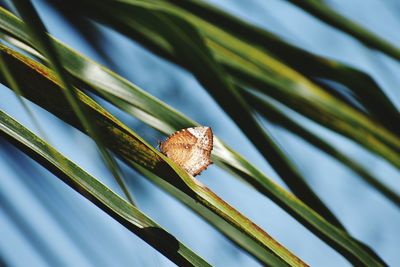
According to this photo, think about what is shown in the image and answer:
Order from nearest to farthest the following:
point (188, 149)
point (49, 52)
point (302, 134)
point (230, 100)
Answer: point (49, 52)
point (230, 100)
point (302, 134)
point (188, 149)

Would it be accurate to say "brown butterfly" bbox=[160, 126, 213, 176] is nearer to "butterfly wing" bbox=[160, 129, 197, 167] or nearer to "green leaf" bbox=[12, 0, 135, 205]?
"butterfly wing" bbox=[160, 129, 197, 167]

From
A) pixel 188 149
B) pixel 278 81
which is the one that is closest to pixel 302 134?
pixel 278 81

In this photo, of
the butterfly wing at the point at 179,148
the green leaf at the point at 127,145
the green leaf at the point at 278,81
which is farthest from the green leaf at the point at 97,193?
the butterfly wing at the point at 179,148

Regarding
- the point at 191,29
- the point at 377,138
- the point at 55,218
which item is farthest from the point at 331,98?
the point at 55,218

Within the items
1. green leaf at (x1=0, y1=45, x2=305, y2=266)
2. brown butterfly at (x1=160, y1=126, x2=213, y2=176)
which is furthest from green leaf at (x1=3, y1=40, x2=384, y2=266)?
brown butterfly at (x1=160, y1=126, x2=213, y2=176)

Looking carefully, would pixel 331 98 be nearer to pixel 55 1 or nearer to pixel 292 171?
pixel 292 171

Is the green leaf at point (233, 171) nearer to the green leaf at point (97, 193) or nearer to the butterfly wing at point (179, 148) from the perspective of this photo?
the green leaf at point (97, 193)

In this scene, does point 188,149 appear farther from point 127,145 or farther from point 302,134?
point 127,145
